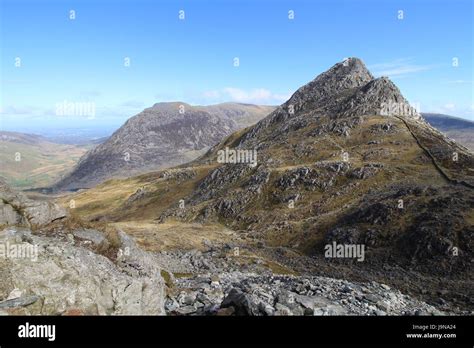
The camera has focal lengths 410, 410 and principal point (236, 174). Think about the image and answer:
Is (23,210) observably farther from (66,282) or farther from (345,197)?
(345,197)

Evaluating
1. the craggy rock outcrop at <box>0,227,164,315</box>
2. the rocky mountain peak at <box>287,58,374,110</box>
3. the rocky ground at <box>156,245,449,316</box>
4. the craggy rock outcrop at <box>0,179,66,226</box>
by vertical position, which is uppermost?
the rocky mountain peak at <box>287,58,374,110</box>

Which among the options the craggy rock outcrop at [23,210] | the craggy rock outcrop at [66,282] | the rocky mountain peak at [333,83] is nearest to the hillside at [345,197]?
the rocky mountain peak at [333,83]

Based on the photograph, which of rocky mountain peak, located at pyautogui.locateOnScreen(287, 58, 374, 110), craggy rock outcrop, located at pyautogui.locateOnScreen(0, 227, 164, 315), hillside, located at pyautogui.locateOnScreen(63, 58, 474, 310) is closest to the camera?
craggy rock outcrop, located at pyautogui.locateOnScreen(0, 227, 164, 315)

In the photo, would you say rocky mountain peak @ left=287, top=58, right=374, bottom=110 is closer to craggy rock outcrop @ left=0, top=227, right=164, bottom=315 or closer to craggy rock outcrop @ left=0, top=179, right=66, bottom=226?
craggy rock outcrop @ left=0, top=179, right=66, bottom=226

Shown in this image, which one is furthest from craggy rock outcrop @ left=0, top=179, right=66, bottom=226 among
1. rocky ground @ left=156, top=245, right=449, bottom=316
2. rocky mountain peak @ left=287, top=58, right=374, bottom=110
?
rocky mountain peak @ left=287, top=58, right=374, bottom=110

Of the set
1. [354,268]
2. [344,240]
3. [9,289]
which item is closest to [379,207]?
[344,240]

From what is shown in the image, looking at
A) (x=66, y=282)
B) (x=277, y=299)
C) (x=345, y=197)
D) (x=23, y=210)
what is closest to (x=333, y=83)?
(x=345, y=197)

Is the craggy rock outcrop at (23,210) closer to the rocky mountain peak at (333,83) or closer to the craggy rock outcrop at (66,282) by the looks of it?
the craggy rock outcrop at (66,282)
